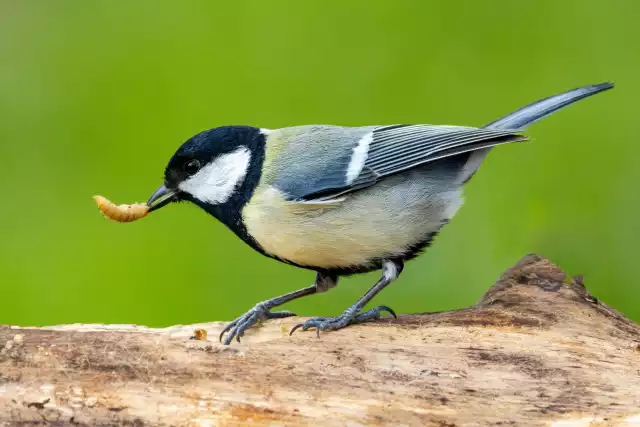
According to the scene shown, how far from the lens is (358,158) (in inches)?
109

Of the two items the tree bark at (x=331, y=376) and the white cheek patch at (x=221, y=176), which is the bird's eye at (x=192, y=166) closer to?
the white cheek patch at (x=221, y=176)

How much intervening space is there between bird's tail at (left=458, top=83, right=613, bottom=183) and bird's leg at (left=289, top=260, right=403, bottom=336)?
45cm

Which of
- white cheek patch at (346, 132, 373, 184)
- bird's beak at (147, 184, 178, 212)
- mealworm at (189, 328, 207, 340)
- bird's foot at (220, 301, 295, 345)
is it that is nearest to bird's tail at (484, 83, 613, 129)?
white cheek patch at (346, 132, 373, 184)

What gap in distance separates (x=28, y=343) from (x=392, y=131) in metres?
1.42

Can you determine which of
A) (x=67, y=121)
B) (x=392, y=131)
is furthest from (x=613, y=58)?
(x=67, y=121)

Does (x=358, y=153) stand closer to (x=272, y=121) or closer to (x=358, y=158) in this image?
(x=358, y=158)

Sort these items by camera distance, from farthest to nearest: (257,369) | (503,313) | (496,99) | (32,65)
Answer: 1. (32,65)
2. (496,99)
3. (503,313)
4. (257,369)

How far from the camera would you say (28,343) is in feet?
7.24

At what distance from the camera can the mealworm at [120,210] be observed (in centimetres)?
284

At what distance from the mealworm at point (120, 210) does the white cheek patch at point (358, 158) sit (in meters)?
0.75

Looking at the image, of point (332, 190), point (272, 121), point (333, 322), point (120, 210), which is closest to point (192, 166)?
point (120, 210)

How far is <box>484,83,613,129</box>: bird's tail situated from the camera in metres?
2.95

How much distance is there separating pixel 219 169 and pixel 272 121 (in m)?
1.83

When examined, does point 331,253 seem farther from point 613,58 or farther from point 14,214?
point 613,58
